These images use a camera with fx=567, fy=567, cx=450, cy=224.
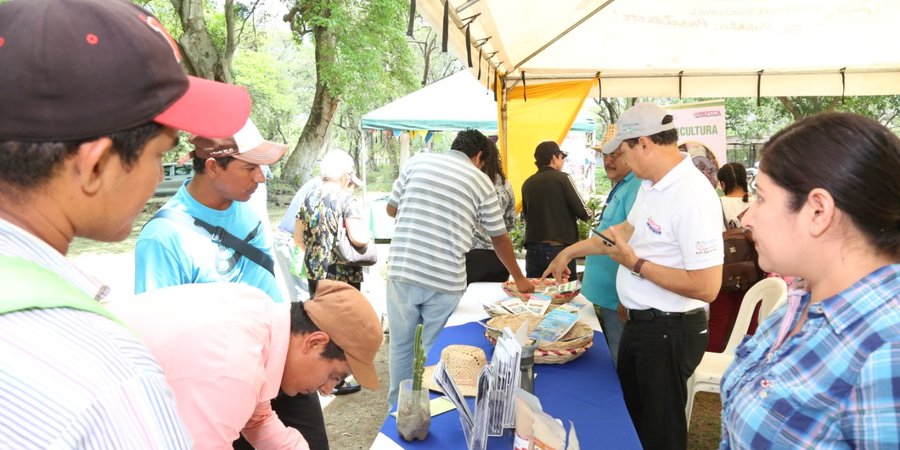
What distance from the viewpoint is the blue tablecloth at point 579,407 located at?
5.29ft

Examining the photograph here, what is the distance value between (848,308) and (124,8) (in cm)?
117

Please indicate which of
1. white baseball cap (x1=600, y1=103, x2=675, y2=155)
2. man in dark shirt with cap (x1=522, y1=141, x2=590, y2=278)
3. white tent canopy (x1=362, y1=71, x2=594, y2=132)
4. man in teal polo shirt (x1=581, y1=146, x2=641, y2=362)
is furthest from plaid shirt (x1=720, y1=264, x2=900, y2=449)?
white tent canopy (x1=362, y1=71, x2=594, y2=132)

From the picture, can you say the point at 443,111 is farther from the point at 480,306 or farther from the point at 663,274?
the point at 663,274

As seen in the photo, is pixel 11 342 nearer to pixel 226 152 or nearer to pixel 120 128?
pixel 120 128

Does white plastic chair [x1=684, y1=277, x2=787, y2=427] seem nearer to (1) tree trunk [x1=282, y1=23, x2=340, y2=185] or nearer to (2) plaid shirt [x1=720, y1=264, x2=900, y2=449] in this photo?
(2) plaid shirt [x1=720, y1=264, x2=900, y2=449]

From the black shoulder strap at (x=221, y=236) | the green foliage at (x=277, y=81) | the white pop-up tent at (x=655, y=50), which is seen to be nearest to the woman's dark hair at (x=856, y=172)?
the white pop-up tent at (x=655, y=50)

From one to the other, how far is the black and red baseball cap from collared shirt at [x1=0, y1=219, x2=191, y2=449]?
117mm

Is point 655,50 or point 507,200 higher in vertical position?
point 655,50

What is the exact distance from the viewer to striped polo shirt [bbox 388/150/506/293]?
3047 mm

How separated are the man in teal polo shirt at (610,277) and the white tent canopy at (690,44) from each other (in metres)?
1.07

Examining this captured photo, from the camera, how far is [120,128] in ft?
1.89

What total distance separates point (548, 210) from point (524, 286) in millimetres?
1724

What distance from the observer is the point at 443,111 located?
8.02 meters

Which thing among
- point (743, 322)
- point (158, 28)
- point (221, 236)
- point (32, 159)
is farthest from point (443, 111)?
point (32, 159)
